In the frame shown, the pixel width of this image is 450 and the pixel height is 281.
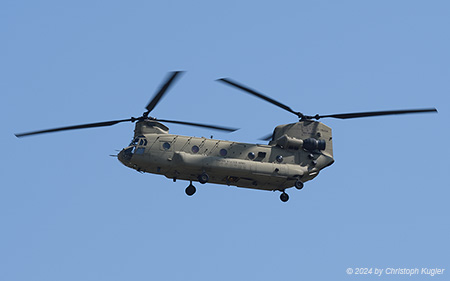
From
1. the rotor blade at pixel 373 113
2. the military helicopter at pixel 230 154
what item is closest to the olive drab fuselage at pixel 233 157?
the military helicopter at pixel 230 154

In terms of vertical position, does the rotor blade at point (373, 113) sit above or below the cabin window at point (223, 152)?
above

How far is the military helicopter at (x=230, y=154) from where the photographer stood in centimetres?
4394

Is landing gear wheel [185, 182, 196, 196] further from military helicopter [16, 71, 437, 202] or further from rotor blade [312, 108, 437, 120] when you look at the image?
rotor blade [312, 108, 437, 120]

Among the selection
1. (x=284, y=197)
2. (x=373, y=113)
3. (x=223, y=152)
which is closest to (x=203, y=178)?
(x=223, y=152)

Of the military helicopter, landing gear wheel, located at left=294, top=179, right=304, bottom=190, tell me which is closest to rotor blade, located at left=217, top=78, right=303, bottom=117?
the military helicopter

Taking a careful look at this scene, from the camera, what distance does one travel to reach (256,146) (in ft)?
152

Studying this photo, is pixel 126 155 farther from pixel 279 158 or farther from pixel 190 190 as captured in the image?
pixel 279 158

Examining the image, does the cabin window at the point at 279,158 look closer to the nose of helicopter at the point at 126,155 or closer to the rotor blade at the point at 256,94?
the rotor blade at the point at 256,94

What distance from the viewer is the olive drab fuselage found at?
44.0 meters

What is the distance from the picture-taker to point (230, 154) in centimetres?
4538

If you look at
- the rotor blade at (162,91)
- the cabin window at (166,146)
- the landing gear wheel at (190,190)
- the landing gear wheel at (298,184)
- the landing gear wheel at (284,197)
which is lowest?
the landing gear wheel at (190,190)

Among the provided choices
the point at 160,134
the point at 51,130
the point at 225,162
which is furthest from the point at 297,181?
the point at 51,130

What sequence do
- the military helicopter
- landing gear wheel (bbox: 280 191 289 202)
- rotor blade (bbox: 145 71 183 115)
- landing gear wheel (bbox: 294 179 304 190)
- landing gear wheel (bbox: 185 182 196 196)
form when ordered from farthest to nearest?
landing gear wheel (bbox: 280 191 289 202)
landing gear wheel (bbox: 294 179 304 190)
landing gear wheel (bbox: 185 182 196 196)
the military helicopter
rotor blade (bbox: 145 71 183 115)

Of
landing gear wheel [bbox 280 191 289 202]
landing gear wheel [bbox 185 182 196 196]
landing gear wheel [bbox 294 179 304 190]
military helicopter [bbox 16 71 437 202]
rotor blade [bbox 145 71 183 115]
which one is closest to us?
rotor blade [bbox 145 71 183 115]
